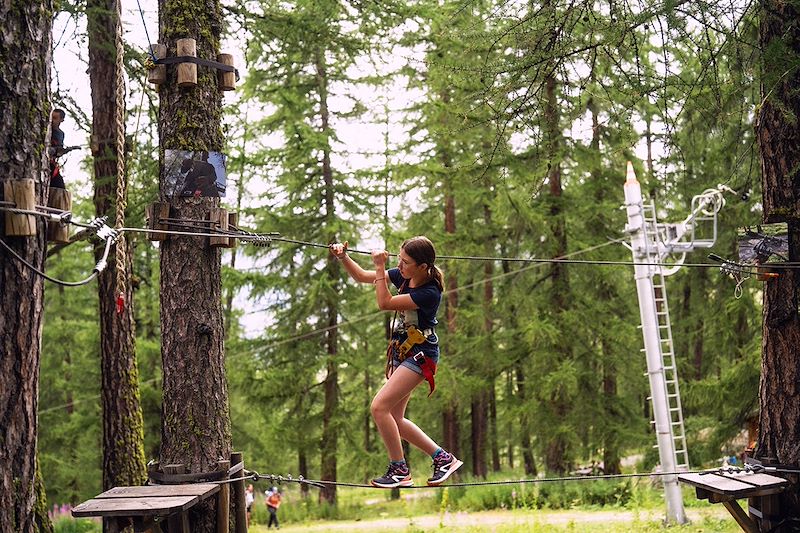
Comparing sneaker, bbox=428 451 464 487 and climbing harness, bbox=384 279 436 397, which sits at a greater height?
climbing harness, bbox=384 279 436 397

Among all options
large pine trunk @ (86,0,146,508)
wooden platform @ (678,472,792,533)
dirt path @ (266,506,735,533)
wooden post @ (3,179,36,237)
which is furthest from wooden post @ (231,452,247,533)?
dirt path @ (266,506,735,533)

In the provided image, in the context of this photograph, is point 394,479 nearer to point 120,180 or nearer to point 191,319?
point 191,319

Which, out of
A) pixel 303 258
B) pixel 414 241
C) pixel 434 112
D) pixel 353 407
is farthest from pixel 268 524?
pixel 414 241

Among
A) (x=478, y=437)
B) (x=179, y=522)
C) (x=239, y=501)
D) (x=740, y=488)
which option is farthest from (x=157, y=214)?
(x=478, y=437)

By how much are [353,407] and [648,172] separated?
8251mm

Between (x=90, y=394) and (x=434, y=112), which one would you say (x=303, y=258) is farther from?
(x=90, y=394)

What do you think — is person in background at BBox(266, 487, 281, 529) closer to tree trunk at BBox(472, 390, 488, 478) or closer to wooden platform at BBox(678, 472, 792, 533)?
tree trunk at BBox(472, 390, 488, 478)

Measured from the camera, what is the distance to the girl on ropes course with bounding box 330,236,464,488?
4.52 meters

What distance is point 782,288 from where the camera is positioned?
5.54m

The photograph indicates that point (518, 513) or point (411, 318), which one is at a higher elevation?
point (411, 318)

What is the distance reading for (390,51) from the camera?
1160 centimetres

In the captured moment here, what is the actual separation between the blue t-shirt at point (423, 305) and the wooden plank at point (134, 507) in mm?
1598

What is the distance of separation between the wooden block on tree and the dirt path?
258 inches

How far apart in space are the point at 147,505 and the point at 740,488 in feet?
11.9
